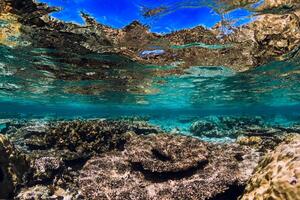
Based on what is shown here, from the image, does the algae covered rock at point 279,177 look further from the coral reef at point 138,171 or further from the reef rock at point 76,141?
the reef rock at point 76,141

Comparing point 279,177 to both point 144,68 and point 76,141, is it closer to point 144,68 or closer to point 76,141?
point 76,141

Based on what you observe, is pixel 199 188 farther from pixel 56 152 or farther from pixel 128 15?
pixel 128 15

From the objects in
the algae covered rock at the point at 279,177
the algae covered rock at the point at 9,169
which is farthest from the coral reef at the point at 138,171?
the algae covered rock at the point at 279,177

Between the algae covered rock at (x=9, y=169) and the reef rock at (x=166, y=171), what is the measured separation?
6.34ft

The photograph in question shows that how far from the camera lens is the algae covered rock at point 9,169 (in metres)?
7.57

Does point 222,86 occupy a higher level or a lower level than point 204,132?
higher

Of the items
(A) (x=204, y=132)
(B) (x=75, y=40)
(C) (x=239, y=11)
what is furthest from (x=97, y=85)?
(C) (x=239, y=11)

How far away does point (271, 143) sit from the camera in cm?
1003

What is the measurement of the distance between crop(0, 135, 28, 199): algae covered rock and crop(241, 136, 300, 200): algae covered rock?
20.6 ft

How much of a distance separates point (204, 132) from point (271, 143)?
13241 millimetres

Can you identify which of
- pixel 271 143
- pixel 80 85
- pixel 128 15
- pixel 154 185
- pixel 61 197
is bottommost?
pixel 61 197

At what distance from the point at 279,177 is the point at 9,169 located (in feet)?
23.3

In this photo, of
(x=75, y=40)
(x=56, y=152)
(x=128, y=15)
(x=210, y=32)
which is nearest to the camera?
(x=56, y=152)

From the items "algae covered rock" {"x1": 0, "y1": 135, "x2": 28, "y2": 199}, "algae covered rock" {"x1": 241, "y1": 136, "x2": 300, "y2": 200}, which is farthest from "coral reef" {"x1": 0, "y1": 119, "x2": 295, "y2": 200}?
"algae covered rock" {"x1": 241, "y1": 136, "x2": 300, "y2": 200}
